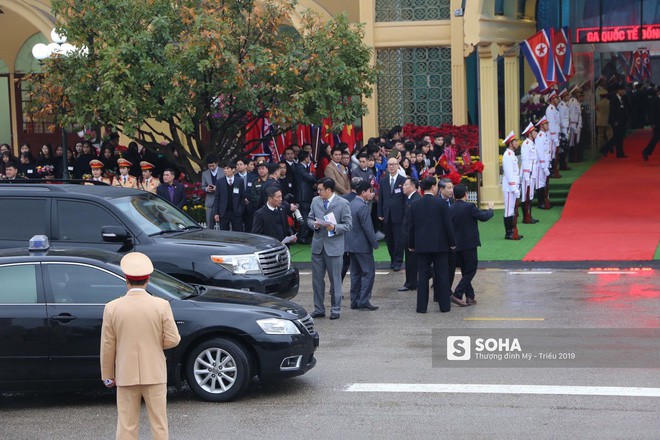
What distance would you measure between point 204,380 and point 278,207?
545cm

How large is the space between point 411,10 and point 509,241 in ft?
27.8

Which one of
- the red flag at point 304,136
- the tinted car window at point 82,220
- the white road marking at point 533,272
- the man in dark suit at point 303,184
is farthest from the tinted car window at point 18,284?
the red flag at point 304,136

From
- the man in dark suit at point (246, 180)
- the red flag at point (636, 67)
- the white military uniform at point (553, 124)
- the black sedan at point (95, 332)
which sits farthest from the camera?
the red flag at point (636, 67)

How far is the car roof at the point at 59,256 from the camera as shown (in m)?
10.2

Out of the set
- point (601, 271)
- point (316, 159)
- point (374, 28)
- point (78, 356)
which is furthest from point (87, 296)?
point (374, 28)

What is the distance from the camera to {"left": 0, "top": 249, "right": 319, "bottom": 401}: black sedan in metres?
9.99

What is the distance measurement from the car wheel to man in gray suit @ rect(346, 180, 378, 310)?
489cm

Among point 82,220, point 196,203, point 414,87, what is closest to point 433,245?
point 82,220

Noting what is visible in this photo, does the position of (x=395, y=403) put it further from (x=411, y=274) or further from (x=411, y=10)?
(x=411, y=10)

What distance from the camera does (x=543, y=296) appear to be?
1559 cm

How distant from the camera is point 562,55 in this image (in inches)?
1071

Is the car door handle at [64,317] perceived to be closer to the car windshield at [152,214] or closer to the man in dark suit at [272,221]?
the car windshield at [152,214]

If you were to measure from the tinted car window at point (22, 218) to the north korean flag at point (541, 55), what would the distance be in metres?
14.3

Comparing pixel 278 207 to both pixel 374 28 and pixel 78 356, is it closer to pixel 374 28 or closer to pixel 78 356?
pixel 78 356
